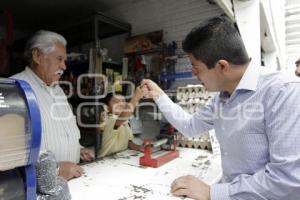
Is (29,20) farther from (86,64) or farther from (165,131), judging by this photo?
(165,131)

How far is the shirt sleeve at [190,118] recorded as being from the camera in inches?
52.1

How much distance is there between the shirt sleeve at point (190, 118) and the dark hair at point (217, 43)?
41 cm

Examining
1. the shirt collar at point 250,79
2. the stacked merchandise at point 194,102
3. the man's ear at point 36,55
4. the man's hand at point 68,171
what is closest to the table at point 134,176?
the man's hand at point 68,171

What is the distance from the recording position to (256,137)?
0.90 meters

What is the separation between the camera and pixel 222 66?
3.03 ft

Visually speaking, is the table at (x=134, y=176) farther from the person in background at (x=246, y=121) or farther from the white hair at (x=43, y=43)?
the white hair at (x=43, y=43)

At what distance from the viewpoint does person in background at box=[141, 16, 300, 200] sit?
0.79 meters

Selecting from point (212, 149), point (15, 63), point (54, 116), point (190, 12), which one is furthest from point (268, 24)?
point (15, 63)

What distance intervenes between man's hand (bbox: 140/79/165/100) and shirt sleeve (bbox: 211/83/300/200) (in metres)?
0.76

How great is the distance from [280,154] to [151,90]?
35.8 inches

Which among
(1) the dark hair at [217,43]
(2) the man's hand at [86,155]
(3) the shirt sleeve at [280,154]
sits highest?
(1) the dark hair at [217,43]

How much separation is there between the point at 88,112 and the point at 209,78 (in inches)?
60.6

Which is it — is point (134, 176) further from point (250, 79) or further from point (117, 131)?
point (250, 79)

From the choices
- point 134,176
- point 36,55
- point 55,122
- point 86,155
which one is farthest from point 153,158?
point 36,55
